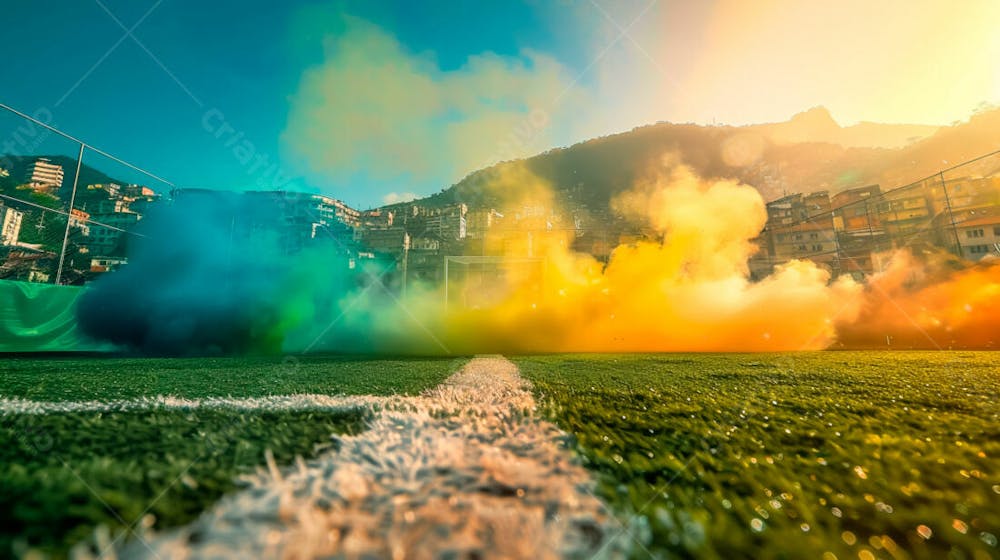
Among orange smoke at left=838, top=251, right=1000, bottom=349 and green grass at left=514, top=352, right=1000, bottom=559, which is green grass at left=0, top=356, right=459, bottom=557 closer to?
green grass at left=514, top=352, right=1000, bottom=559

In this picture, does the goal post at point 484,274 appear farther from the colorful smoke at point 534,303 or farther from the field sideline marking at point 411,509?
the field sideline marking at point 411,509

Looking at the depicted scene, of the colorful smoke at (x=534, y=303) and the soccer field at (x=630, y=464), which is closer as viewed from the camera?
the soccer field at (x=630, y=464)

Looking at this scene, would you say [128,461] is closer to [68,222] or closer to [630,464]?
[630,464]

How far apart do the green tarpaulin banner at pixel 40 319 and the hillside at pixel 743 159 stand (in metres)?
33.9

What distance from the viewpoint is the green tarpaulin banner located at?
862cm

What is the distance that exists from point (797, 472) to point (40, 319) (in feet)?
46.4

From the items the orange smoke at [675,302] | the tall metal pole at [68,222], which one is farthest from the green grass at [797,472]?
the tall metal pole at [68,222]

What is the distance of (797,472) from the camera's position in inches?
42.8

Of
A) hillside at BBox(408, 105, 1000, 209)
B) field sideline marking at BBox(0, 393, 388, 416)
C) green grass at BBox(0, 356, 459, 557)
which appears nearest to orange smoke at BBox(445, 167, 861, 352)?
field sideline marking at BBox(0, 393, 388, 416)

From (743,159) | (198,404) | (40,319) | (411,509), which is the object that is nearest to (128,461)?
(411,509)

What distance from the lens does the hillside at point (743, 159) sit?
1930 inches

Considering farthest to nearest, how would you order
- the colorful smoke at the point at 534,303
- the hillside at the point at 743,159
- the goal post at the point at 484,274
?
the hillside at the point at 743,159
the goal post at the point at 484,274
the colorful smoke at the point at 534,303

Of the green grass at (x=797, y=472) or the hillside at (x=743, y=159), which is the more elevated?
the hillside at (x=743, y=159)

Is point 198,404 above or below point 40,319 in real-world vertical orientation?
below
